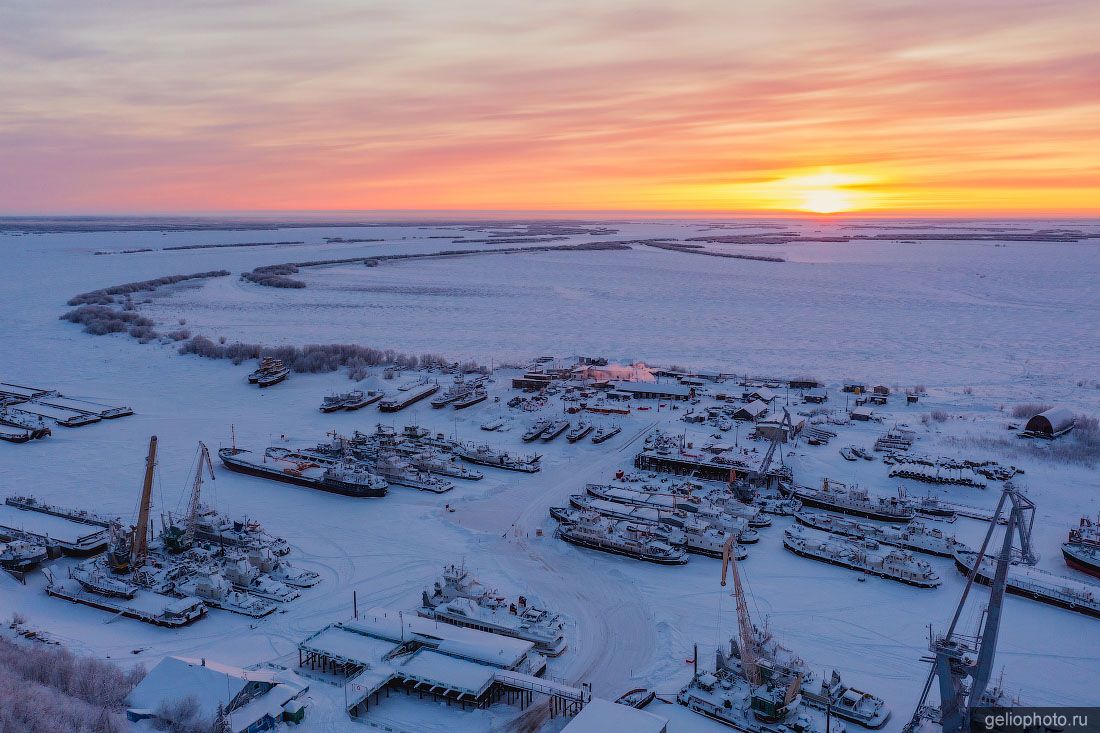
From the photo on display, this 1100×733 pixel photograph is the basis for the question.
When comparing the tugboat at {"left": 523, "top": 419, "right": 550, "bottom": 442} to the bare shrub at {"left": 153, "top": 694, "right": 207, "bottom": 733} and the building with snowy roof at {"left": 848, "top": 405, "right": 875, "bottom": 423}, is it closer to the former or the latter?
the building with snowy roof at {"left": 848, "top": 405, "right": 875, "bottom": 423}

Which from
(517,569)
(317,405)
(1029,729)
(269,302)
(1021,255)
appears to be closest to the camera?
(1029,729)

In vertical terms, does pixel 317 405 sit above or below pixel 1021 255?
below

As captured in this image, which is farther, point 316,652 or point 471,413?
point 471,413

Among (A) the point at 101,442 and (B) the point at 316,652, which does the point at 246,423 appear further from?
(B) the point at 316,652

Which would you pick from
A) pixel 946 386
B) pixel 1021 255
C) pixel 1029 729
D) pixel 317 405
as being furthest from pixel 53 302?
pixel 1021 255

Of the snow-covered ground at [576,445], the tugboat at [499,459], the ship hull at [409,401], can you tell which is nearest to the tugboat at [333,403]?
the snow-covered ground at [576,445]

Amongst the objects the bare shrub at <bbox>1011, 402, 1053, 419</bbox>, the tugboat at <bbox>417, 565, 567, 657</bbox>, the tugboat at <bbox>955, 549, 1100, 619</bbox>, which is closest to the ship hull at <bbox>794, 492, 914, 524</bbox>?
the tugboat at <bbox>955, 549, 1100, 619</bbox>

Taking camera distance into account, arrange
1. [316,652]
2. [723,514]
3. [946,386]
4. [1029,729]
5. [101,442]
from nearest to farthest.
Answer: [1029,729] → [316,652] → [723,514] → [101,442] → [946,386]
